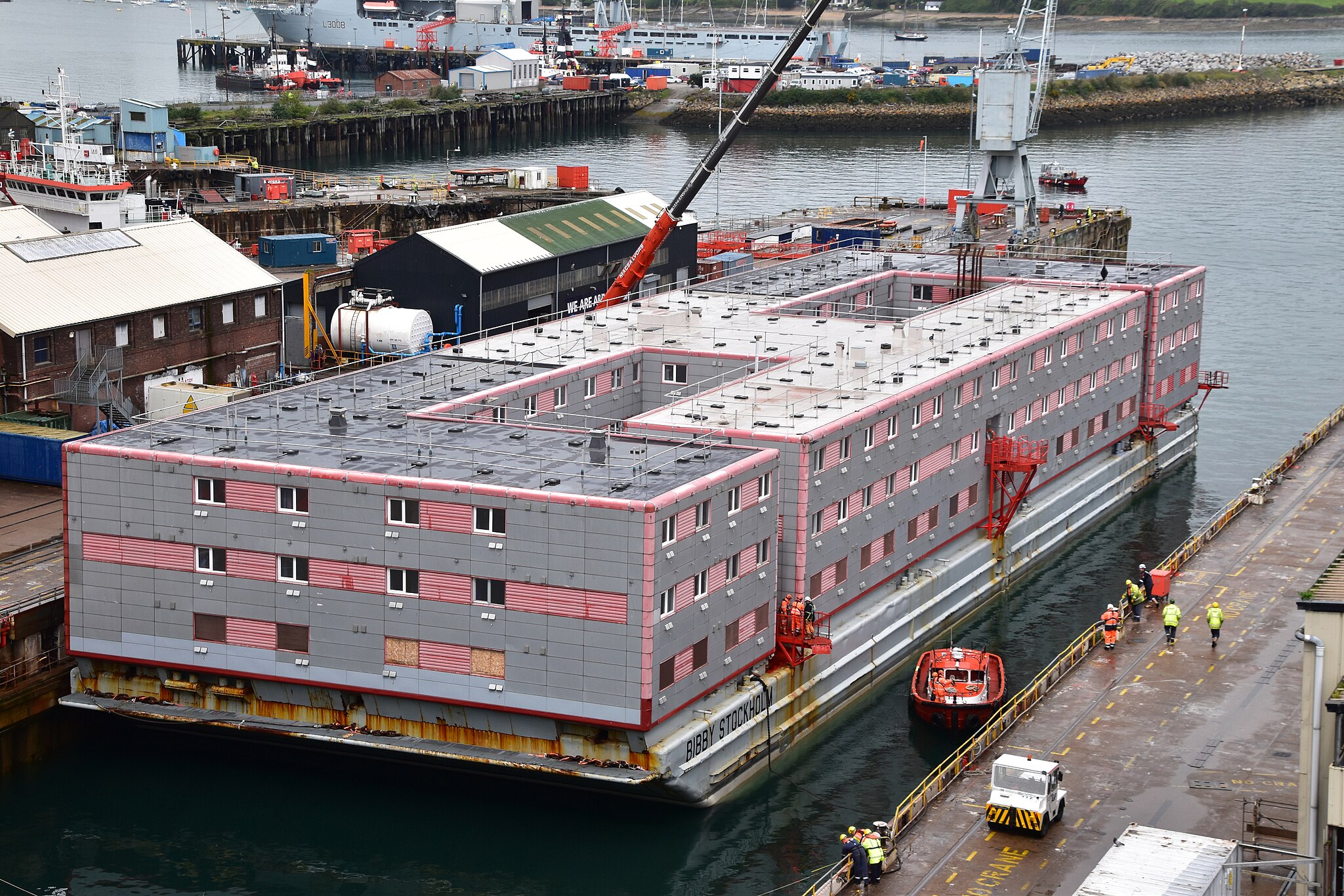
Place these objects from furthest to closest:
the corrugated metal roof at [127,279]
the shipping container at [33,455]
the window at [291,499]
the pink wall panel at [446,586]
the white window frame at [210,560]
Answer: the corrugated metal roof at [127,279] → the shipping container at [33,455] → the white window frame at [210,560] → the window at [291,499] → the pink wall panel at [446,586]

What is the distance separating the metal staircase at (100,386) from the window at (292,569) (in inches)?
859

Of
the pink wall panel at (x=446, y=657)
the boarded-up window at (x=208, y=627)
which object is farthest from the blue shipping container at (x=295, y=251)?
the pink wall panel at (x=446, y=657)

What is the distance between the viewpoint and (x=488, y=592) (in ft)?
162

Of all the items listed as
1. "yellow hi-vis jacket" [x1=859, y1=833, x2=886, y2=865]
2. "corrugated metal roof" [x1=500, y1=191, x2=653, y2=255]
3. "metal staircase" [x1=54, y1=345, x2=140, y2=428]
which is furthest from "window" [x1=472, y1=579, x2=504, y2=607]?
"corrugated metal roof" [x1=500, y1=191, x2=653, y2=255]

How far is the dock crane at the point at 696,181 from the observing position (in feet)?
289

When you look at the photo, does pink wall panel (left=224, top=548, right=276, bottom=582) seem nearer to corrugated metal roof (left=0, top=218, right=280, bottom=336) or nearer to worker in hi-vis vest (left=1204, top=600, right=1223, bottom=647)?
corrugated metal roof (left=0, top=218, right=280, bottom=336)

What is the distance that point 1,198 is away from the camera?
306 ft

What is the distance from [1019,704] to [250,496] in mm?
24096

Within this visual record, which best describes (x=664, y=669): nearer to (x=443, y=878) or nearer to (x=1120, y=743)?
Answer: (x=443, y=878)

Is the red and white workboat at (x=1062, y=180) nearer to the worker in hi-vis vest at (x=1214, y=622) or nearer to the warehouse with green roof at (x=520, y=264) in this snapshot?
the warehouse with green roof at (x=520, y=264)

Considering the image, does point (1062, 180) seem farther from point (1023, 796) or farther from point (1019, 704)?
point (1023, 796)

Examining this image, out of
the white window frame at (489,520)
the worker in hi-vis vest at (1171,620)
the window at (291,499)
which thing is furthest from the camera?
the worker in hi-vis vest at (1171,620)

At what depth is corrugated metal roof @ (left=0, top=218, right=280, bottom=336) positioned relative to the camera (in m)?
71.6

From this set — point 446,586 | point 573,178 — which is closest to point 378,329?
point 446,586
